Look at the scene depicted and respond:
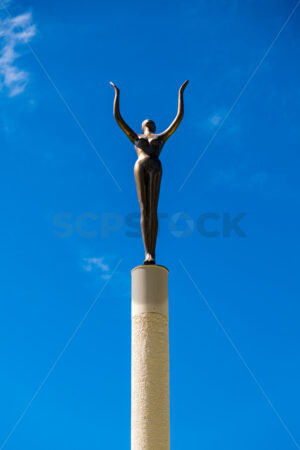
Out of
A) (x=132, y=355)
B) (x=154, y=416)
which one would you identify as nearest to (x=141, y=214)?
(x=132, y=355)

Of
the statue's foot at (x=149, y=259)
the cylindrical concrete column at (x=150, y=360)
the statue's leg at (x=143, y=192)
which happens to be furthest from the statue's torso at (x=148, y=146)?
the cylindrical concrete column at (x=150, y=360)

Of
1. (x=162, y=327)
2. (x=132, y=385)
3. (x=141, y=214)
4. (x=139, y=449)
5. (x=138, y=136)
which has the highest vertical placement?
(x=138, y=136)

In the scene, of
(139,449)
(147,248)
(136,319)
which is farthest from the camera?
(147,248)

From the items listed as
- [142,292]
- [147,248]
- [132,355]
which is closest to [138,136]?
[147,248]

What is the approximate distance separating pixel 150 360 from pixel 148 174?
4.15 m

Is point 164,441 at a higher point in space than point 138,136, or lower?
lower

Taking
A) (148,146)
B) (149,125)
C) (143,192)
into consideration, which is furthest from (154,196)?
(149,125)

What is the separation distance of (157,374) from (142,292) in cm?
167

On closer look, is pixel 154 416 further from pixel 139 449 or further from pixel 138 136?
pixel 138 136

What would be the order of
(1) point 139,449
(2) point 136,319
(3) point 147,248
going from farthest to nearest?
(3) point 147,248 → (2) point 136,319 → (1) point 139,449

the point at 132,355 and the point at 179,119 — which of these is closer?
the point at 132,355

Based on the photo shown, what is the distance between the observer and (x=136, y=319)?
13906mm

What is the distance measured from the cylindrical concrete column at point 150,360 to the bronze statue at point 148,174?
78 centimetres

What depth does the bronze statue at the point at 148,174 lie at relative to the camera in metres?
15.2
